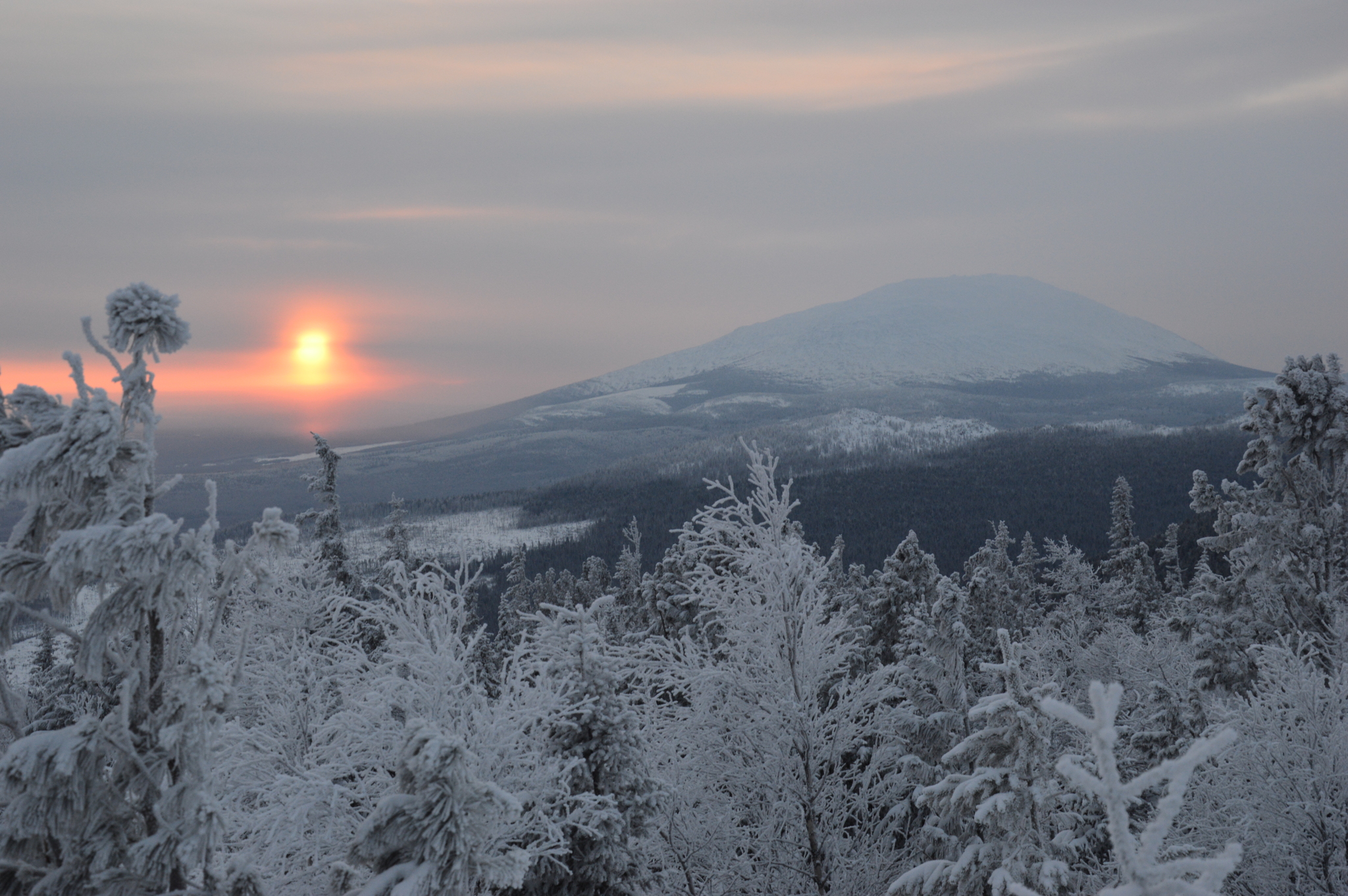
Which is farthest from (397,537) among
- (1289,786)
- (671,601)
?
(1289,786)

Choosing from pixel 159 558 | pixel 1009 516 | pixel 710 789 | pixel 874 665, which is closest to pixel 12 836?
pixel 159 558

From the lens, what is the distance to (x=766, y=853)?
14648mm

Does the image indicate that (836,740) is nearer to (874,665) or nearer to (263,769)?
(263,769)

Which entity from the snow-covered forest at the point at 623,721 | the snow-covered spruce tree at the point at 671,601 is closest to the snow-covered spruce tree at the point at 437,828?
the snow-covered forest at the point at 623,721

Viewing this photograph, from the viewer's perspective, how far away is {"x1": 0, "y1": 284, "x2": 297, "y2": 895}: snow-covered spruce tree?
21.1 feet

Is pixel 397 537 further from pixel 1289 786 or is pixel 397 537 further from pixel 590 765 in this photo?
pixel 1289 786

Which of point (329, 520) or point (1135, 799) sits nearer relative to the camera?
point (1135, 799)

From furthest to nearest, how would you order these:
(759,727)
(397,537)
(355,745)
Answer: (397,537)
(759,727)
(355,745)

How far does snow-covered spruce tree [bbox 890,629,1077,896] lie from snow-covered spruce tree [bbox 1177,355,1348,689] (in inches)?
565

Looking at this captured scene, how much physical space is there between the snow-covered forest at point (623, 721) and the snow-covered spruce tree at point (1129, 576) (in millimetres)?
20184

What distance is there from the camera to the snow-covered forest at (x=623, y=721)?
6570 millimetres

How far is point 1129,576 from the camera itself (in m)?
52.8

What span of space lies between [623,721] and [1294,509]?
1946cm

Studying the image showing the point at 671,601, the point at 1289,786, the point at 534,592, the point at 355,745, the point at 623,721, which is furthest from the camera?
the point at 534,592
